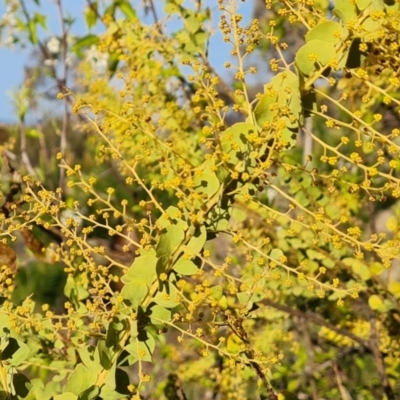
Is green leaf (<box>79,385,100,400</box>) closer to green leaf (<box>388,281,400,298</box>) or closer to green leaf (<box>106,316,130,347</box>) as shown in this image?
green leaf (<box>106,316,130,347</box>)

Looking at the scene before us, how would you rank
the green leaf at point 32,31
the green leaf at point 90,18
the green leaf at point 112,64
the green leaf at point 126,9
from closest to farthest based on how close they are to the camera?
the green leaf at point 112,64
the green leaf at point 126,9
the green leaf at point 90,18
the green leaf at point 32,31

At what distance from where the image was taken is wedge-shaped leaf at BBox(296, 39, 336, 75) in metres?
0.82

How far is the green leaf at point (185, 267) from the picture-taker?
84cm

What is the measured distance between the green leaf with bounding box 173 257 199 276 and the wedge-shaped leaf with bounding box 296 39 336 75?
10.2 inches

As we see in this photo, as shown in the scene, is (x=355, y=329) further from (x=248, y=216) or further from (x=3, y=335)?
(x=3, y=335)

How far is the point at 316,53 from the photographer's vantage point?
0.82 metres

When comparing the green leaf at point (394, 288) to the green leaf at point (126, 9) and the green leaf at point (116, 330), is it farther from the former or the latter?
the green leaf at point (126, 9)

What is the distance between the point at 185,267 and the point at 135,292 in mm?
64

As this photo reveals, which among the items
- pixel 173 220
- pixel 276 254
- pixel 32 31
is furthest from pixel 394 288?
pixel 32 31

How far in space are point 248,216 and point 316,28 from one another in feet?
2.13

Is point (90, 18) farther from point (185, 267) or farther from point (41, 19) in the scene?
point (185, 267)

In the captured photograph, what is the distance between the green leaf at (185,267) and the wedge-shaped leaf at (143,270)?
3 cm

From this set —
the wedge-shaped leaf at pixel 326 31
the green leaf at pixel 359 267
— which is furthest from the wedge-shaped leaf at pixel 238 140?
the green leaf at pixel 359 267

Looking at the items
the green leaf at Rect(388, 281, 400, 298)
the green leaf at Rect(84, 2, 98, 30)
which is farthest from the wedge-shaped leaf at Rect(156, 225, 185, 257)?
the green leaf at Rect(84, 2, 98, 30)
